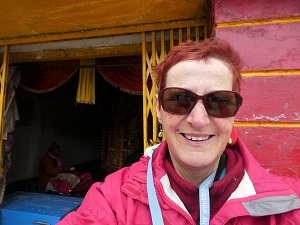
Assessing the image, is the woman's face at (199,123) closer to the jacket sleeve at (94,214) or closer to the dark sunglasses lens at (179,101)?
the dark sunglasses lens at (179,101)

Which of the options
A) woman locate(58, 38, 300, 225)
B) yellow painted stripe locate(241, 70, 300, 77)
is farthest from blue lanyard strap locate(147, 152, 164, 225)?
yellow painted stripe locate(241, 70, 300, 77)

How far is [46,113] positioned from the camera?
691 cm

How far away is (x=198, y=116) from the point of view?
1.07 meters

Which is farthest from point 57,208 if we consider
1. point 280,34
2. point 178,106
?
point 280,34

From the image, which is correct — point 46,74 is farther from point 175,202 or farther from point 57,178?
point 175,202

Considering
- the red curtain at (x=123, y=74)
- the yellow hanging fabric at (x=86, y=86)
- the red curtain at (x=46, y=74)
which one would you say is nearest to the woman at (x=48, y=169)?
the red curtain at (x=46, y=74)

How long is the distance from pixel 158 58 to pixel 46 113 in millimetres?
5175

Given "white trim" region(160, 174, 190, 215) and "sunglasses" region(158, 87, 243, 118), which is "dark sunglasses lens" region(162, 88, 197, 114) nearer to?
"sunglasses" region(158, 87, 243, 118)

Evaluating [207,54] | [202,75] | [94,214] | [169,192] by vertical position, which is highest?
[207,54]

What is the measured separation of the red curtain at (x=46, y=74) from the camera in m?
3.90

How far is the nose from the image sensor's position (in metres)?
1.07

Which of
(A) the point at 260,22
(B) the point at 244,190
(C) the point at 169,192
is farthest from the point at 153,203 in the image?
(A) the point at 260,22

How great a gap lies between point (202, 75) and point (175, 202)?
59 centimetres

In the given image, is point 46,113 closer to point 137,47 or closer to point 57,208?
point 57,208
